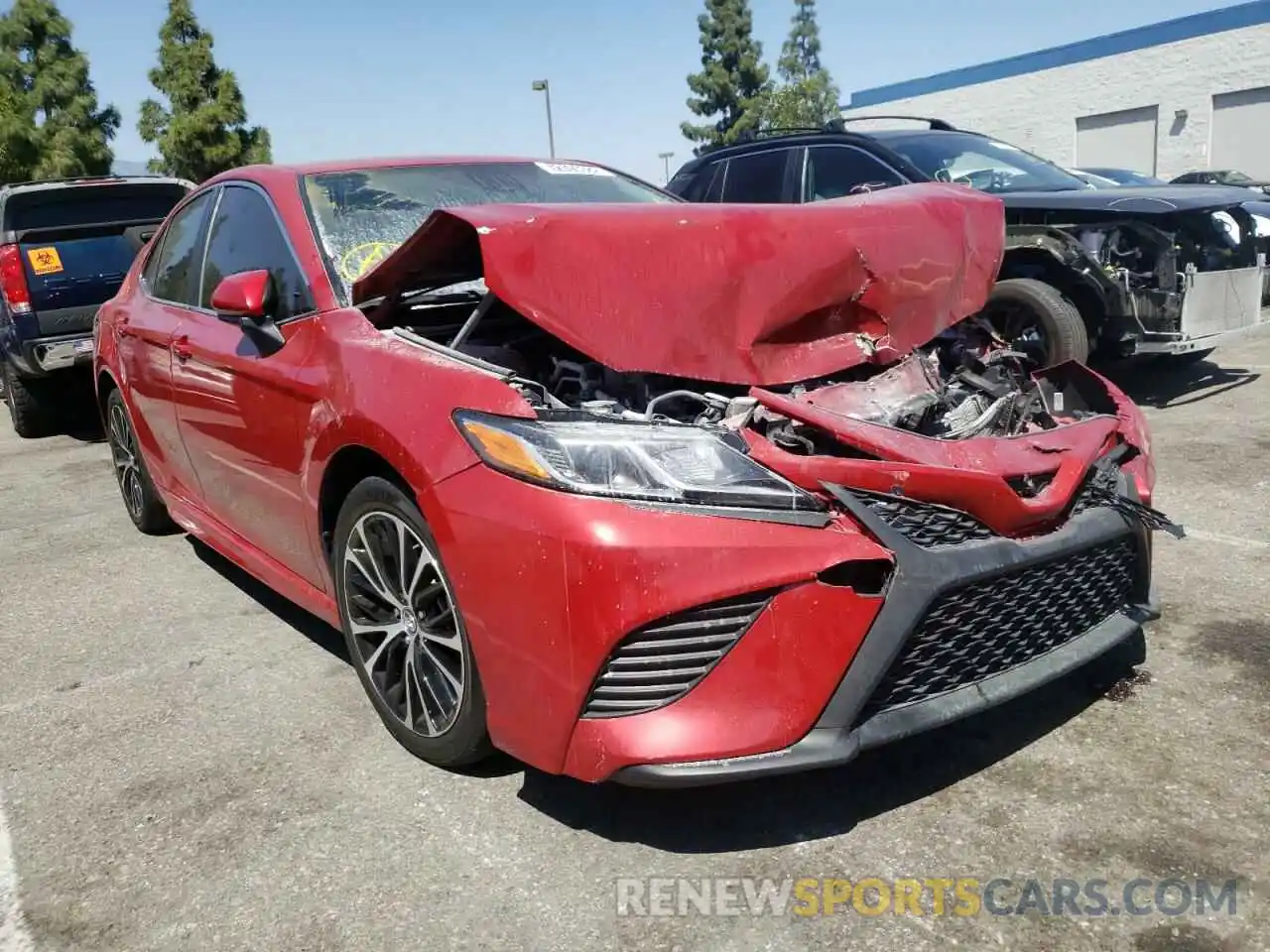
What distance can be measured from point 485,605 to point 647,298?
0.88 meters

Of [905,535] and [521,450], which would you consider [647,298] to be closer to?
[521,450]

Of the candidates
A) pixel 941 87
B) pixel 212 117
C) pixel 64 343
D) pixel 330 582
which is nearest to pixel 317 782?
pixel 330 582

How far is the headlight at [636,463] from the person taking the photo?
6.95 ft

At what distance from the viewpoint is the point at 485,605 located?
227cm

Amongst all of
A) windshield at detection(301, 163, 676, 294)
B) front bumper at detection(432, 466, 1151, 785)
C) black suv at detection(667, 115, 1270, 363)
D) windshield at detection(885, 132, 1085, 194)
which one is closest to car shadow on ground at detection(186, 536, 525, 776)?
front bumper at detection(432, 466, 1151, 785)

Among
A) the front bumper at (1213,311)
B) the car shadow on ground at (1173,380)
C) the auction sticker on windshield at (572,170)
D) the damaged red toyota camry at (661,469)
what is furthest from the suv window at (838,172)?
the damaged red toyota camry at (661,469)

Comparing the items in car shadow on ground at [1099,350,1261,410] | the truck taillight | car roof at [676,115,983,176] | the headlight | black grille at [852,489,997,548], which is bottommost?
car shadow on ground at [1099,350,1261,410]

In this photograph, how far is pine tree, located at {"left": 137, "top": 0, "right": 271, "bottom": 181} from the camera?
26.3 m

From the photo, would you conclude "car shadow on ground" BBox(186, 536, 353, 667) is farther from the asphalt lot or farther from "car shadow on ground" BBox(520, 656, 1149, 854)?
"car shadow on ground" BBox(520, 656, 1149, 854)

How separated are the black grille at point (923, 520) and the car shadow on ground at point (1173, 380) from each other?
16.6ft

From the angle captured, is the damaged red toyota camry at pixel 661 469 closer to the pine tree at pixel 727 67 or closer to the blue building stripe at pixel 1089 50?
the blue building stripe at pixel 1089 50

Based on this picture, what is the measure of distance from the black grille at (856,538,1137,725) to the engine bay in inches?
15.7

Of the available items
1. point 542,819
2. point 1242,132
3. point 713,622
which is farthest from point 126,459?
point 1242,132

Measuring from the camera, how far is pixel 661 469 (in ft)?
7.05
